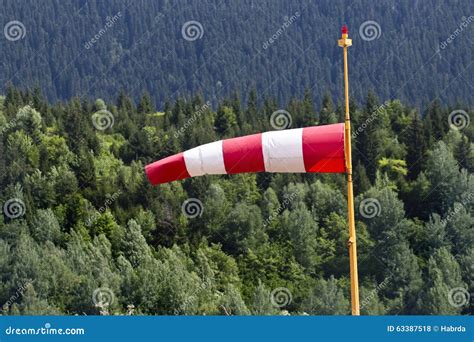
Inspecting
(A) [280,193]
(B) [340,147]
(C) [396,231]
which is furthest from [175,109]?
(B) [340,147]

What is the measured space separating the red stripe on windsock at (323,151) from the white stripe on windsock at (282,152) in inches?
2.0

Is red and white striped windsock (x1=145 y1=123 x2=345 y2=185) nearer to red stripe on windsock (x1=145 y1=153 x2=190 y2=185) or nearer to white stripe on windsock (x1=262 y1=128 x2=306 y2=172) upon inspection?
white stripe on windsock (x1=262 y1=128 x2=306 y2=172)

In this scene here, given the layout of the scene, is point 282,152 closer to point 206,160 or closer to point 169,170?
point 206,160

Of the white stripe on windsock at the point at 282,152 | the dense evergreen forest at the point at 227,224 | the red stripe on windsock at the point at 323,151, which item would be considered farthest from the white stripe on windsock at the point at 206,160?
the dense evergreen forest at the point at 227,224

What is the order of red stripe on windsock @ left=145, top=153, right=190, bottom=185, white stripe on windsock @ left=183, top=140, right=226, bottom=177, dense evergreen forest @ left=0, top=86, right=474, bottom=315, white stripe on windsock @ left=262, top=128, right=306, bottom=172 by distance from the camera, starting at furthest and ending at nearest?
1. dense evergreen forest @ left=0, top=86, right=474, bottom=315
2. red stripe on windsock @ left=145, top=153, right=190, bottom=185
3. white stripe on windsock @ left=183, top=140, right=226, bottom=177
4. white stripe on windsock @ left=262, top=128, right=306, bottom=172

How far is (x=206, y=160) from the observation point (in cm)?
852

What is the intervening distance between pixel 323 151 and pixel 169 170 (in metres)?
1.45

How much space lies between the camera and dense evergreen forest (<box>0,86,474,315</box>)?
74.4 m

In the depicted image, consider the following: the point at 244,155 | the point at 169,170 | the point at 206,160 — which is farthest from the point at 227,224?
the point at 244,155

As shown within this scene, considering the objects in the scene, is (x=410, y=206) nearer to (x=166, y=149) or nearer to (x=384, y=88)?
(x=166, y=149)

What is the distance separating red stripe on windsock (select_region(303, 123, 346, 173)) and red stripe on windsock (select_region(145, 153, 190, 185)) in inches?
43.9

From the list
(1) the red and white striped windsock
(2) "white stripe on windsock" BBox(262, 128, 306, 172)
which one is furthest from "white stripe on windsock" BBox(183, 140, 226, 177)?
(2) "white stripe on windsock" BBox(262, 128, 306, 172)

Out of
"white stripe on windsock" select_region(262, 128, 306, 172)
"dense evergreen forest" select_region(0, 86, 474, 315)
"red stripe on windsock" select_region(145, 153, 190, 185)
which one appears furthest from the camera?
"dense evergreen forest" select_region(0, 86, 474, 315)

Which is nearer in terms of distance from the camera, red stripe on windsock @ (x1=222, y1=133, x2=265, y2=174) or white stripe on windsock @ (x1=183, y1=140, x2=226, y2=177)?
red stripe on windsock @ (x1=222, y1=133, x2=265, y2=174)
